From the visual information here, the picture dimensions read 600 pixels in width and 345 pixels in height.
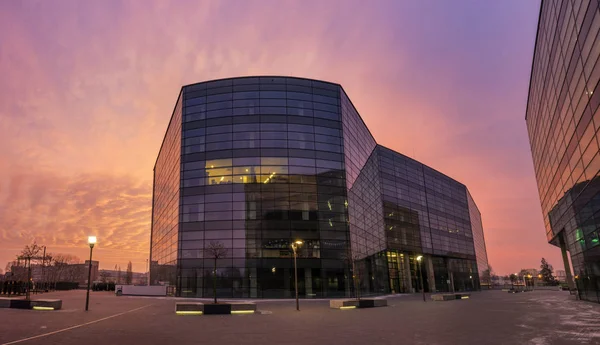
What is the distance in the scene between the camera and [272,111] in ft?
192

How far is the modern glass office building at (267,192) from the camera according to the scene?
176 ft

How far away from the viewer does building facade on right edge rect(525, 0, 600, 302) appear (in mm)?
25000

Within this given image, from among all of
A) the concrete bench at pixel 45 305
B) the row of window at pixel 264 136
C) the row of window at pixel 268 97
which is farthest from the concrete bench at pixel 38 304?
the row of window at pixel 268 97

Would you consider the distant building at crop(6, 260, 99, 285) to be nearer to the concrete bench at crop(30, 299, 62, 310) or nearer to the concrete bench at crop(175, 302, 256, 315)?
the concrete bench at crop(30, 299, 62, 310)

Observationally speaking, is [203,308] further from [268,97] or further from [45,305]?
[268,97]

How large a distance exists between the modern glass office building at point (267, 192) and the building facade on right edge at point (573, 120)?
82.8ft

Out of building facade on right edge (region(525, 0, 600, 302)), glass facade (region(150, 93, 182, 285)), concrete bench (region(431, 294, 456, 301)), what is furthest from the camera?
glass facade (region(150, 93, 182, 285))

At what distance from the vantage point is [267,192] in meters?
55.4

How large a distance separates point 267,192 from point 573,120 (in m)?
36.3

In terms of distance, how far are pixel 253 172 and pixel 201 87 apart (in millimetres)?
16822

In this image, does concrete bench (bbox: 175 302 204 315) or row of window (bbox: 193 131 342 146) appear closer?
concrete bench (bbox: 175 302 204 315)

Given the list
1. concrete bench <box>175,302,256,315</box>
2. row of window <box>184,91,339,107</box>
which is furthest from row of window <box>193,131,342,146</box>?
concrete bench <box>175,302,256,315</box>

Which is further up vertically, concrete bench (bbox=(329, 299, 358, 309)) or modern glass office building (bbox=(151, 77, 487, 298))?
modern glass office building (bbox=(151, 77, 487, 298))

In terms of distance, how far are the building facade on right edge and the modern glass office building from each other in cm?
2525
